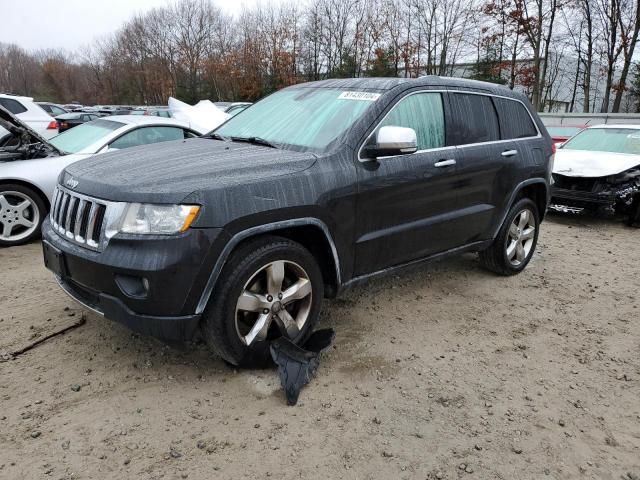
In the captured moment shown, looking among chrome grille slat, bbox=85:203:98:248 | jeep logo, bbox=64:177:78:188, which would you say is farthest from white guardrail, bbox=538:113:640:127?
chrome grille slat, bbox=85:203:98:248

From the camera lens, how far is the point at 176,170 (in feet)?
9.36

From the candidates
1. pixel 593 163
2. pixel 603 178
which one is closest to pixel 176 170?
pixel 603 178

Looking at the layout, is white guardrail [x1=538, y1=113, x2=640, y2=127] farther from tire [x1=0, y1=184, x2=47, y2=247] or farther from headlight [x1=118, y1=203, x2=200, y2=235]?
headlight [x1=118, y1=203, x2=200, y2=235]

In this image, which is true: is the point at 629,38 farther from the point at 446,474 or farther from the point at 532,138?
the point at 446,474

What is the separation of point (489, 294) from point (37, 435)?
12.1ft

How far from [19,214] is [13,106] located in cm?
513

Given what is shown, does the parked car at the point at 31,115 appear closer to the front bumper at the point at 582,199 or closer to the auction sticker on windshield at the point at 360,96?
the auction sticker on windshield at the point at 360,96

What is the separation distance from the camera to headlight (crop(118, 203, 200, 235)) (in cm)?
258

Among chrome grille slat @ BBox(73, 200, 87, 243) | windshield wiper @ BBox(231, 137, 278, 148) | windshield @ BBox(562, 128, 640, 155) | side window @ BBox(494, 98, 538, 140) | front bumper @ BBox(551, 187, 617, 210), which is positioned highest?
side window @ BBox(494, 98, 538, 140)

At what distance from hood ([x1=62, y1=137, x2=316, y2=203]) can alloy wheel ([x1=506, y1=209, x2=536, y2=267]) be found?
8.85ft

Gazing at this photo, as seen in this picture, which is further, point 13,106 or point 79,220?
point 13,106

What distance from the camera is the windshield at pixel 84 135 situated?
6.20 meters

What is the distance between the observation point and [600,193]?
24.3ft

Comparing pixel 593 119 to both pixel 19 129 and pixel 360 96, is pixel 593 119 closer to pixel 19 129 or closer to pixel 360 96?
pixel 360 96
